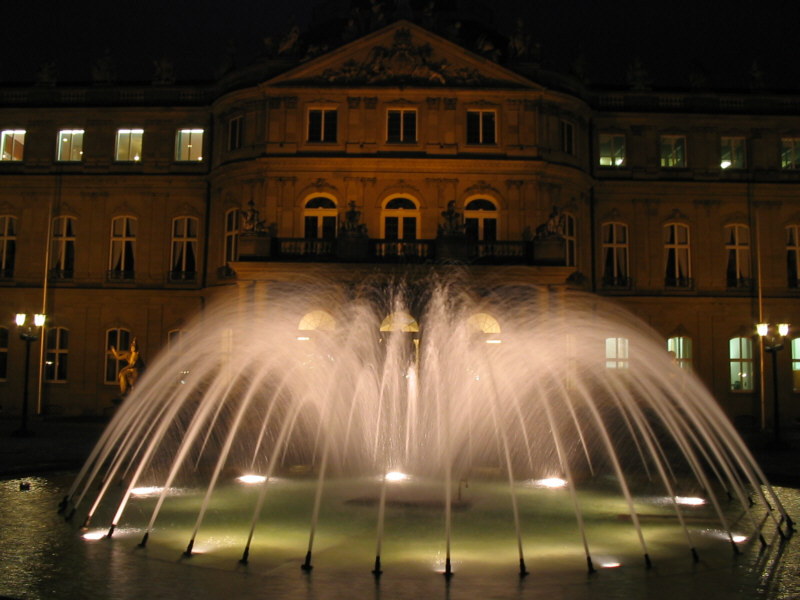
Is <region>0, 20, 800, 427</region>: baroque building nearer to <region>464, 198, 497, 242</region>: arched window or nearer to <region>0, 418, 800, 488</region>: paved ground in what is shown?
<region>464, 198, 497, 242</region>: arched window

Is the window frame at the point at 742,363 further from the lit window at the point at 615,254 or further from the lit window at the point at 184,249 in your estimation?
the lit window at the point at 184,249

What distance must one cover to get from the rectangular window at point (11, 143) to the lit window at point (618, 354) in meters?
33.0

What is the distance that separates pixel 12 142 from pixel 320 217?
18.5 meters

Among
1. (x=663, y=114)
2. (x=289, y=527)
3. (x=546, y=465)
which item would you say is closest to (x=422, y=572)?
(x=289, y=527)

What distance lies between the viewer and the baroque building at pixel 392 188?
38.2 m

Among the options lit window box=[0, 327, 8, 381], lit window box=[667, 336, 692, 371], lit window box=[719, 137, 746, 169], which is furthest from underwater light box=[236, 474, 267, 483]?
lit window box=[719, 137, 746, 169]

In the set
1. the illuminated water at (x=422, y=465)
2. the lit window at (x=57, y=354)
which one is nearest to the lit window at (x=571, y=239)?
the illuminated water at (x=422, y=465)

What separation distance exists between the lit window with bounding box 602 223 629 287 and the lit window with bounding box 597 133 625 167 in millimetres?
3487

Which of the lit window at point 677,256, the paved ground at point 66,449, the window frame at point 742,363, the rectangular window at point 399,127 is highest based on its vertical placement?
the rectangular window at point 399,127

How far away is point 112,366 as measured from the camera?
41094 mm

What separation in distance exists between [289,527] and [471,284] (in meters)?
21.4

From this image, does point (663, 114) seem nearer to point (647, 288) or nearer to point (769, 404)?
point (647, 288)

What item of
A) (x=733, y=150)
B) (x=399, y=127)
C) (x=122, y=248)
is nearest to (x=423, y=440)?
(x=399, y=127)

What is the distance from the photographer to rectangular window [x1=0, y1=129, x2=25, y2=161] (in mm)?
43500
